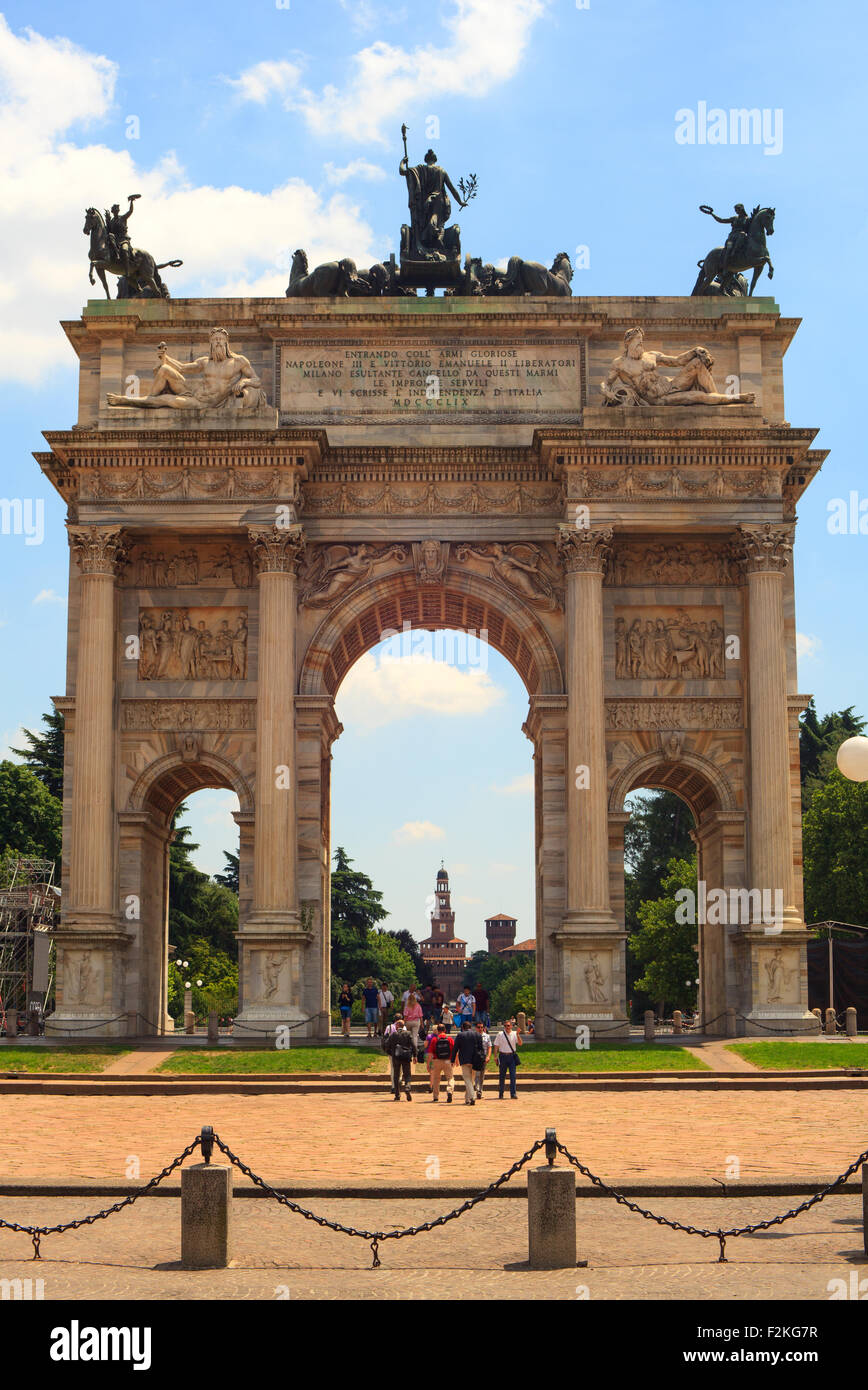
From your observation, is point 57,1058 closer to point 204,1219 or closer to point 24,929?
point 204,1219

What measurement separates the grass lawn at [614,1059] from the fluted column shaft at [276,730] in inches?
299

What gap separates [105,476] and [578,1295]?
3265 cm

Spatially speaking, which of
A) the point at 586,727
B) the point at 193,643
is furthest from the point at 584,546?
the point at 193,643

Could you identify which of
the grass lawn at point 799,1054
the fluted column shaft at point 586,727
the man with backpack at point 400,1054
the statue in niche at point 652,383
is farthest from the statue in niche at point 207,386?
the grass lawn at point 799,1054

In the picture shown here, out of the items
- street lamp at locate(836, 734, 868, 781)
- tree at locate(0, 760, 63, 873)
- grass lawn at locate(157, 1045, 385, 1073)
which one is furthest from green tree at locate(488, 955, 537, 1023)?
street lamp at locate(836, 734, 868, 781)

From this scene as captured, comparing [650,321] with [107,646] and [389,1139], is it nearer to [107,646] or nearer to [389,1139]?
[107,646]

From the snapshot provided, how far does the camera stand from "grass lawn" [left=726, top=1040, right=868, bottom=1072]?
33531mm

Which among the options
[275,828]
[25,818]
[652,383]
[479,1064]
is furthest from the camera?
[25,818]

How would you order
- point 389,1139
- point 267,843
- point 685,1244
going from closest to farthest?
point 685,1244, point 389,1139, point 267,843

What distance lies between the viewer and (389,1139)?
2386cm

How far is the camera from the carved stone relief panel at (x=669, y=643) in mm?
43438

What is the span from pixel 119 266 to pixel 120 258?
21 cm

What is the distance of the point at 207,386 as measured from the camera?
43250 millimetres

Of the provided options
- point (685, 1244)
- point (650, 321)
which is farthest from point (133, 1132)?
point (650, 321)
